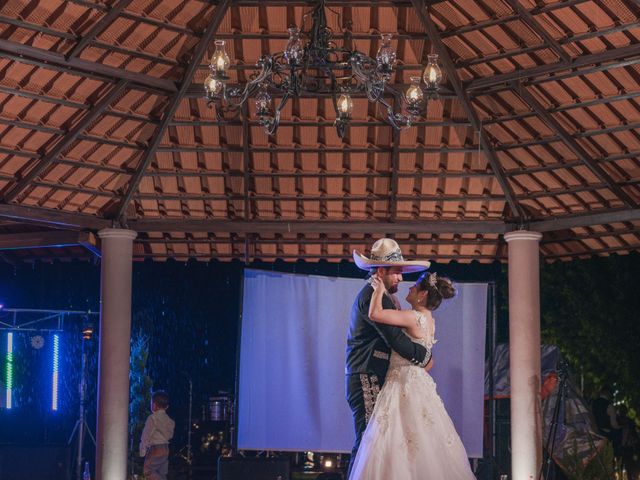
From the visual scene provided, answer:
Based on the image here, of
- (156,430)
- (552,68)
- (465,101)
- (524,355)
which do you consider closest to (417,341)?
(552,68)

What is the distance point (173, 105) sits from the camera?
1160 cm

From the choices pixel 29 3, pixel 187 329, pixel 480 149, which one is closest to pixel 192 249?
pixel 187 329

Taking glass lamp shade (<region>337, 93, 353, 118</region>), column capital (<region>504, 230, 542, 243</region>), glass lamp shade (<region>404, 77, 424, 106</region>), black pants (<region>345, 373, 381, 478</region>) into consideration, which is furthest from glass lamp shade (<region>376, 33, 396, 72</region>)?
column capital (<region>504, 230, 542, 243</region>)

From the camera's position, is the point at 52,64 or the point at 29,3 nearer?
the point at 29,3

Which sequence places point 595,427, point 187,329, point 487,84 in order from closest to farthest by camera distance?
point 487,84 < point 595,427 < point 187,329

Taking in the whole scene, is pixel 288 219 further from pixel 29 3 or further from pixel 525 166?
pixel 29 3

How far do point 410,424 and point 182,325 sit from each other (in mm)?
10231

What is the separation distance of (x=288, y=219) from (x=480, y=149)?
8.76ft

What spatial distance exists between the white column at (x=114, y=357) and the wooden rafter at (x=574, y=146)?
492 centimetres

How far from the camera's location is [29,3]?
9719 mm

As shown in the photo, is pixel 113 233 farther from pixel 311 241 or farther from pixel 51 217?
pixel 311 241

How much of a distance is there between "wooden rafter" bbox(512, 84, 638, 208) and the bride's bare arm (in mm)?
4880

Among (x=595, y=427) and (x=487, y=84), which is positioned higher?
(x=487, y=84)

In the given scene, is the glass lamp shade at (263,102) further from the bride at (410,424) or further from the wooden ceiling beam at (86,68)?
the wooden ceiling beam at (86,68)
